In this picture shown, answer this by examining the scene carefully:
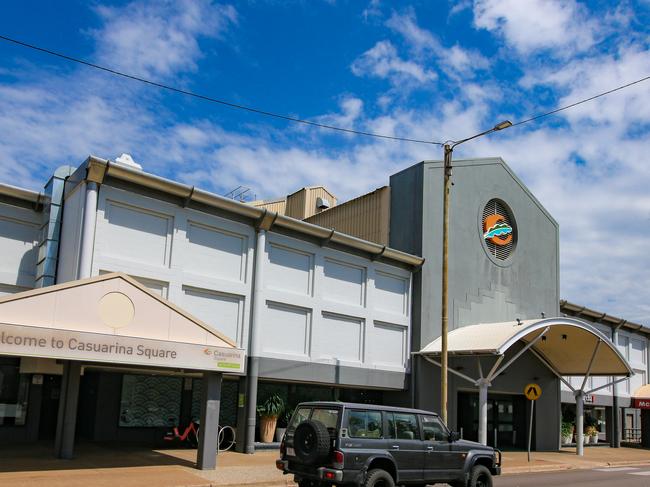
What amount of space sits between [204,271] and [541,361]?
18.1 meters

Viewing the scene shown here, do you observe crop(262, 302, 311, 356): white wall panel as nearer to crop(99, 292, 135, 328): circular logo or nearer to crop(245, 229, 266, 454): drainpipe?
crop(245, 229, 266, 454): drainpipe

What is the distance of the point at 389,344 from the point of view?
26.7 m

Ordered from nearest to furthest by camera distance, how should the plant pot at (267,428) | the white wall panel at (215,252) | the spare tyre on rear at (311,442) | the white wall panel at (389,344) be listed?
1. the spare tyre on rear at (311,442)
2. the white wall panel at (215,252)
3. the plant pot at (267,428)
4. the white wall panel at (389,344)

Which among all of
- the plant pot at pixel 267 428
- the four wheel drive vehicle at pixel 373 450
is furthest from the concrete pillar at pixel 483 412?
the four wheel drive vehicle at pixel 373 450

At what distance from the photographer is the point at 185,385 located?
2258 centimetres

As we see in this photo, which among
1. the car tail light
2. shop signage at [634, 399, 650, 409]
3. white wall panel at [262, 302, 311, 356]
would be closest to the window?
the car tail light

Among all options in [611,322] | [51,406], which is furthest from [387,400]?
[611,322]

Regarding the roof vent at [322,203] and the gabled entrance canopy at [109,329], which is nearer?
the gabled entrance canopy at [109,329]

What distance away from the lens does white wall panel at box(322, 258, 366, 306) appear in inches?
978

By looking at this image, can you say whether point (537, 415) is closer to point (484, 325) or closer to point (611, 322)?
point (484, 325)

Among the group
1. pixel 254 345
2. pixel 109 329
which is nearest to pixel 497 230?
pixel 254 345

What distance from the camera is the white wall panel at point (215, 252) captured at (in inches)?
832

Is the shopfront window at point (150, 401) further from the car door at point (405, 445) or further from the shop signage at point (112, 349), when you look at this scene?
the car door at point (405, 445)

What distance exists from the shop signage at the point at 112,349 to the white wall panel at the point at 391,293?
1048cm
